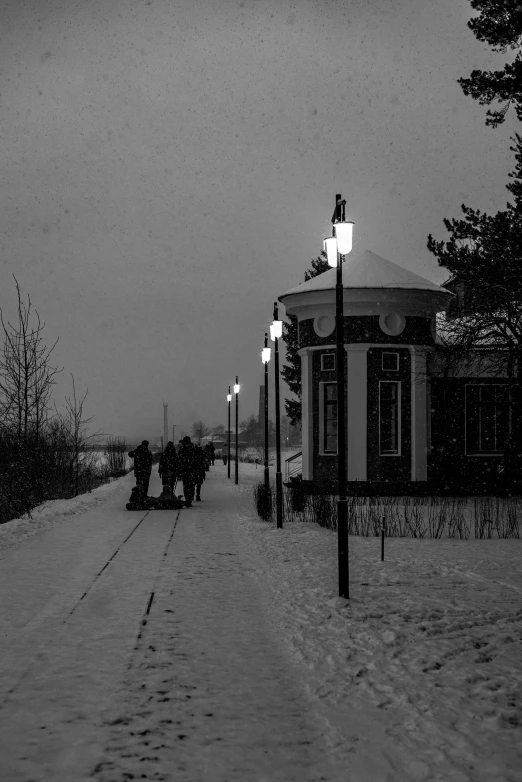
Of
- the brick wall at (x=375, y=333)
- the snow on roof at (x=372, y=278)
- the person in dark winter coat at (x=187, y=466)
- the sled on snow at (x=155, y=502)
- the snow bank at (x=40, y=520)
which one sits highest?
the snow on roof at (x=372, y=278)

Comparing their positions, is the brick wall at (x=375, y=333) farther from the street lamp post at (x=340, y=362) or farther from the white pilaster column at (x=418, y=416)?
the street lamp post at (x=340, y=362)


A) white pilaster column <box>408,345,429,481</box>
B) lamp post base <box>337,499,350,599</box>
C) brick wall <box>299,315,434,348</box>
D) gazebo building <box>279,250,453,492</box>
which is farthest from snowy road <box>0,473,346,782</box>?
white pilaster column <box>408,345,429,481</box>

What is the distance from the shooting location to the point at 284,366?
49156 millimetres

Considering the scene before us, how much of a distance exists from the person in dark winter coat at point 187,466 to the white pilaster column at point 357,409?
20.8ft

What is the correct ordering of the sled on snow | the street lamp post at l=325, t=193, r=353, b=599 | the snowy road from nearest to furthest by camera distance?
the snowy road → the street lamp post at l=325, t=193, r=353, b=599 → the sled on snow

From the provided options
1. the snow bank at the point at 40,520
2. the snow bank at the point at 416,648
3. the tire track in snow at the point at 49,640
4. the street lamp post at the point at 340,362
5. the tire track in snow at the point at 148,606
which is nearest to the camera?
the snow bank at the point at 416,648

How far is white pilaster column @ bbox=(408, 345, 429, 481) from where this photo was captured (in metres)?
28.4

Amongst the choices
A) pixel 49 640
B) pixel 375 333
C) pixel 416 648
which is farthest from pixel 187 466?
pixel 416 648

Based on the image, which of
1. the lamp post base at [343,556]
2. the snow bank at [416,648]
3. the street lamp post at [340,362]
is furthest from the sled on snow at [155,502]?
the lamp post base at [343,556]

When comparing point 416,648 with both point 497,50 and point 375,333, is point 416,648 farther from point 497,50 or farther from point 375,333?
point 375,333

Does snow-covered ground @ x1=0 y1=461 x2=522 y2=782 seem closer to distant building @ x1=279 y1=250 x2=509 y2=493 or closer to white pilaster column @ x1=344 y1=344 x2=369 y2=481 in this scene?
white pilaster column @ x1=344 y1=344 x2=369 y2=481

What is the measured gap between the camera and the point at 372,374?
2814 cm

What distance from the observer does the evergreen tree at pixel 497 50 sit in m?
13.3

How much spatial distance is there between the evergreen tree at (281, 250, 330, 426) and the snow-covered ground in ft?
110
